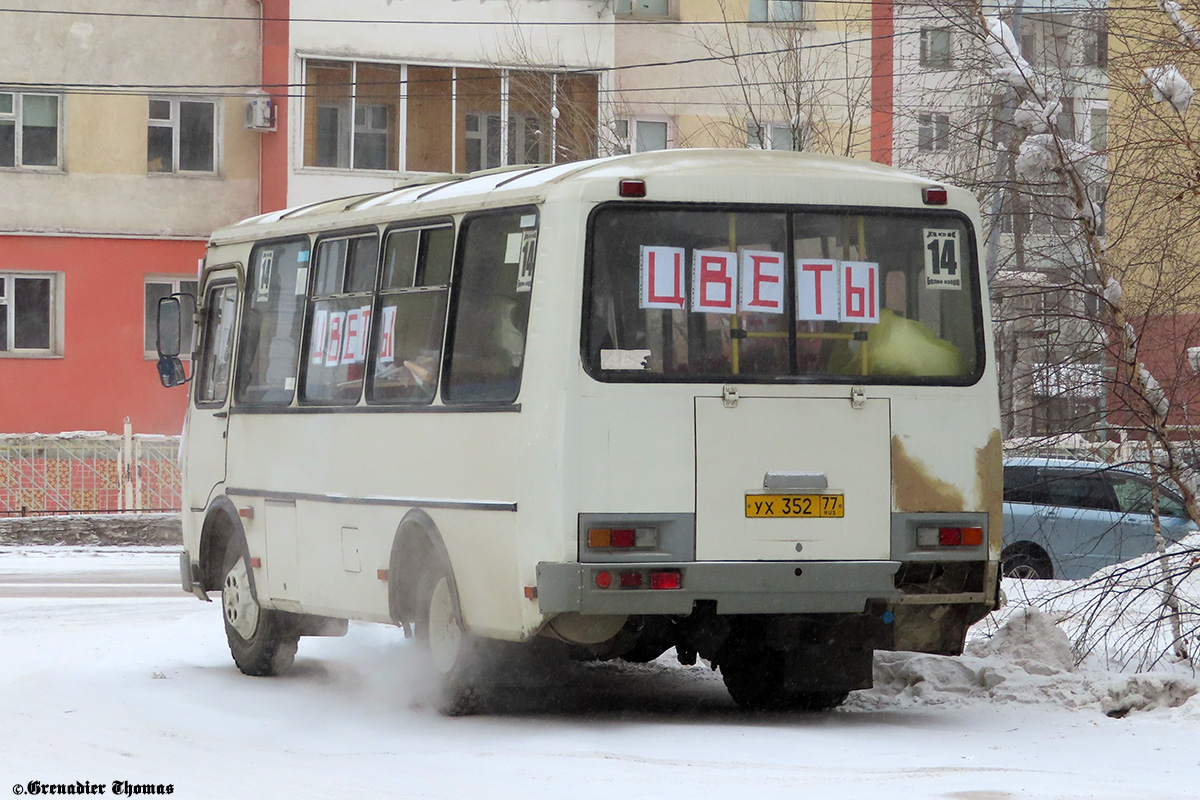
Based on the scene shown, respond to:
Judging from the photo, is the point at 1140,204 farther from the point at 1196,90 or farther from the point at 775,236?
the point at 775,236

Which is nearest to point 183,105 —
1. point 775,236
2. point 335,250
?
point 335,250

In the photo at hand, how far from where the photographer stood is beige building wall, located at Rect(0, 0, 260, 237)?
3130 cm

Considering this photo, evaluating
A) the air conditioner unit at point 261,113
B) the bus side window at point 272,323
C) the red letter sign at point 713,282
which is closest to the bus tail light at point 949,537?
the red letter sign at point 713,282

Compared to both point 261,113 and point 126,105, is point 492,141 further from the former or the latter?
point 126,105

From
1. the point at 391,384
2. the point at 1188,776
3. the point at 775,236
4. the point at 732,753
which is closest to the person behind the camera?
the point at 1188,776

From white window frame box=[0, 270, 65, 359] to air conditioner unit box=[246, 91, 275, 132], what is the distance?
3831 mm

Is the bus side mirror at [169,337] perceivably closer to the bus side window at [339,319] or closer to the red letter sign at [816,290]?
the bus side window at [339,319]

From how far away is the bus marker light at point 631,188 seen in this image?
955cm

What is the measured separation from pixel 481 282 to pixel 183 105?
2321cm

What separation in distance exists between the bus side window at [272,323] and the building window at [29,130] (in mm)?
19995

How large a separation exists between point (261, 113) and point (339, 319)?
2033cm

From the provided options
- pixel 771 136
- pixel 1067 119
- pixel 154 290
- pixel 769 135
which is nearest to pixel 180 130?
pixel 154 290

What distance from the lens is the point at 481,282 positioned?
1011 cm

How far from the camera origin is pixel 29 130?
103ft
